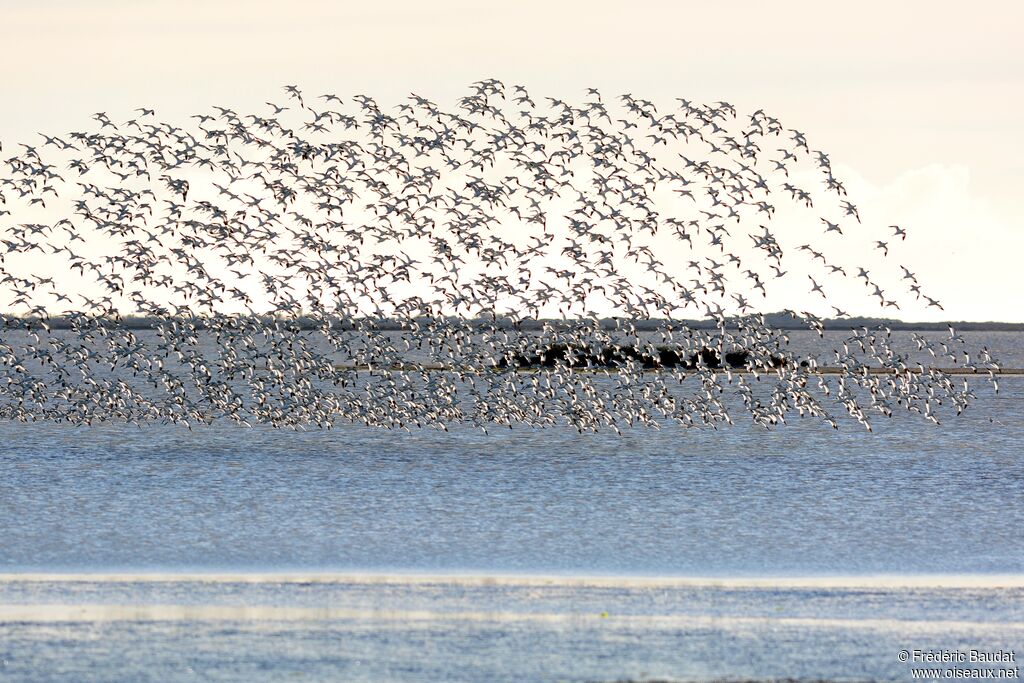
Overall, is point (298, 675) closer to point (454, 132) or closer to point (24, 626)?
point (24, 626)

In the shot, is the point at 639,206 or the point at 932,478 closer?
the point at 932,478

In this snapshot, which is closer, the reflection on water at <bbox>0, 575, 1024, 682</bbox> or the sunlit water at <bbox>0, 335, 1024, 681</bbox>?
the reflection on water at <bbox>0, 575, 1024, 682</bbox>

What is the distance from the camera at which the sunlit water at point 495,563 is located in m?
11.2

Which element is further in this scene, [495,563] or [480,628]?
[495,563]

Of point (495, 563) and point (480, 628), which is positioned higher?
point (495, 563)

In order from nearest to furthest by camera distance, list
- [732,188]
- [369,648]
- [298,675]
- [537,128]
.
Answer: [298,675], [369,648], [732,188], [537,128]

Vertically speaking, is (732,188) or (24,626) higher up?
(732,188)

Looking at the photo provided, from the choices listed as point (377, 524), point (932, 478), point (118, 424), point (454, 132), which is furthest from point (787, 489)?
point (118, 424)

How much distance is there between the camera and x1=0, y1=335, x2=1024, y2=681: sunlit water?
11.2 m

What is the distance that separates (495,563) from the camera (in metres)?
16.5

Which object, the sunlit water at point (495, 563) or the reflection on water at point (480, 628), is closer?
the reflection on water at point (480, 628)

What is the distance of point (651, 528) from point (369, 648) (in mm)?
9016

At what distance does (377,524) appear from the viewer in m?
20.1

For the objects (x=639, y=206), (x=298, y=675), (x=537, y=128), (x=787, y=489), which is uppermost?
(x=537, y=128)
